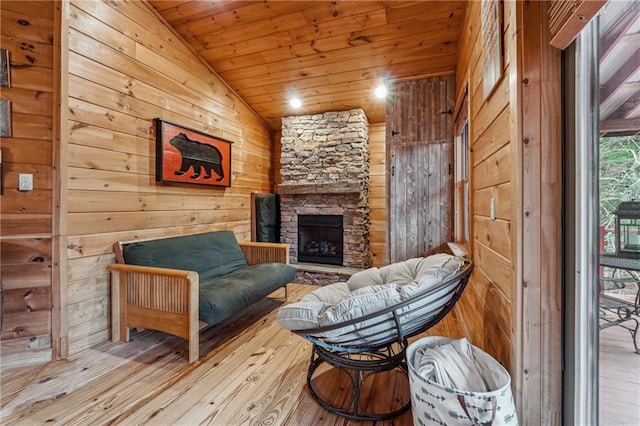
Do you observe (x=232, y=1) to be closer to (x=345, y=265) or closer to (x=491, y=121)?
(x=491, y=121)

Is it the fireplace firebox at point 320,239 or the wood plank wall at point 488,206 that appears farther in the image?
the fireplace firebox at point 320,239

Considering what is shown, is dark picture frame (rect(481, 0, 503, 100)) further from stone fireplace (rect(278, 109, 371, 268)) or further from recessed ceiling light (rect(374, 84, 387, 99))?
stone fireplace (rect(278, 109, 371, 268))

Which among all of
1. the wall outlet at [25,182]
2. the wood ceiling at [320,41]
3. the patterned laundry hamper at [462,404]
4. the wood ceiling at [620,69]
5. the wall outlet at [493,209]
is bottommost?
the patterned laundry hamper at [462,404]

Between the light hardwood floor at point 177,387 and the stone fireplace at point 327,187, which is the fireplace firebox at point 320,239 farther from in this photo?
the light hardwood floor at point 177,387

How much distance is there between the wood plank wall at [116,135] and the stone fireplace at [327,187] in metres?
1.29

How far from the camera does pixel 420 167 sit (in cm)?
327

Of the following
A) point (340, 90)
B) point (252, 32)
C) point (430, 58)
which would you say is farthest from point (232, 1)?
point (430, 58)

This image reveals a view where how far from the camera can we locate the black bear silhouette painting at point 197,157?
9.61 feet

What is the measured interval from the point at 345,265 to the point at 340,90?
7.74ft

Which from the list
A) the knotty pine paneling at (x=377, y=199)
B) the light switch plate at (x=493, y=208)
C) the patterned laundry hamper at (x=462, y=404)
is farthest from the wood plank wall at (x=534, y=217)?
the knotty pine paneling at (x=377, y=199)

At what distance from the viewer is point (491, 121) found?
1.50 meters

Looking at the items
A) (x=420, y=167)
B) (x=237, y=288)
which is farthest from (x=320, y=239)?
(x=237, y=288)

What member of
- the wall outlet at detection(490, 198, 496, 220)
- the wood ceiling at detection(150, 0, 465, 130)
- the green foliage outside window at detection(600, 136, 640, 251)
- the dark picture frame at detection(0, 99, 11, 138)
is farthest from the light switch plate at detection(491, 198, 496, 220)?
the dark picture frame at detection(0, 99, 11, 138)

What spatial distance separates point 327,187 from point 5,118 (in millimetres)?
3012
